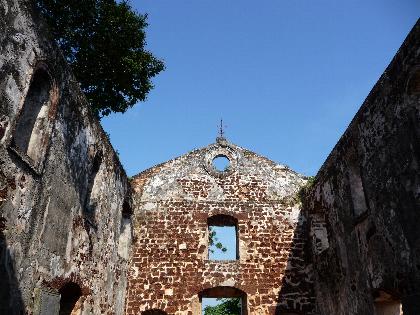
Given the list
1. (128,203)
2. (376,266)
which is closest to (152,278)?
(128,203)

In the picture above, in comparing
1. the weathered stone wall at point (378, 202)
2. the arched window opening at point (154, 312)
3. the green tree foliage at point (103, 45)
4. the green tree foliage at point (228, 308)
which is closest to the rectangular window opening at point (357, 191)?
the weathered stone wall at point (378, 202)

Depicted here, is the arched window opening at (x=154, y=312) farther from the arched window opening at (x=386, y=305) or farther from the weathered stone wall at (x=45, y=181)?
the arched window opening at (x=386, y=305)

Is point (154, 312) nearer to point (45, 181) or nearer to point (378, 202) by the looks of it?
point (45, 181)

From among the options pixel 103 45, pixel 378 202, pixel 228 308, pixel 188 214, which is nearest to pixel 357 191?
pixel 378 202

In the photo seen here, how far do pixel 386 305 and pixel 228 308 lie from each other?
746 inches

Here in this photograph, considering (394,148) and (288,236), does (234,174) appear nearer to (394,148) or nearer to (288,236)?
(288,236)

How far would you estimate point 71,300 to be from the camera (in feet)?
24.6

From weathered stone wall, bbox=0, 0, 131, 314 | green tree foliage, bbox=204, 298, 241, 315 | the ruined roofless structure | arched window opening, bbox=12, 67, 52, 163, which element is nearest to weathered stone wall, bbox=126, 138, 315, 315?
the ruined roofless structure

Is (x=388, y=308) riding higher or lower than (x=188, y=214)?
lower

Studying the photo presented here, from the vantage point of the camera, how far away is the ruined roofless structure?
218 inches

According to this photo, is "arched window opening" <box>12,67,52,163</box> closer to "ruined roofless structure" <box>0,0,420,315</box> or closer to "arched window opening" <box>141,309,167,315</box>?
"ruined roofless structure" <box>0,0,420,315</box>

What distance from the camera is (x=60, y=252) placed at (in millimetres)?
6605

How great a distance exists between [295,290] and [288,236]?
1.53 metres

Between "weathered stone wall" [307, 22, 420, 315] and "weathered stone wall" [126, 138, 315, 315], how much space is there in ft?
4.35
